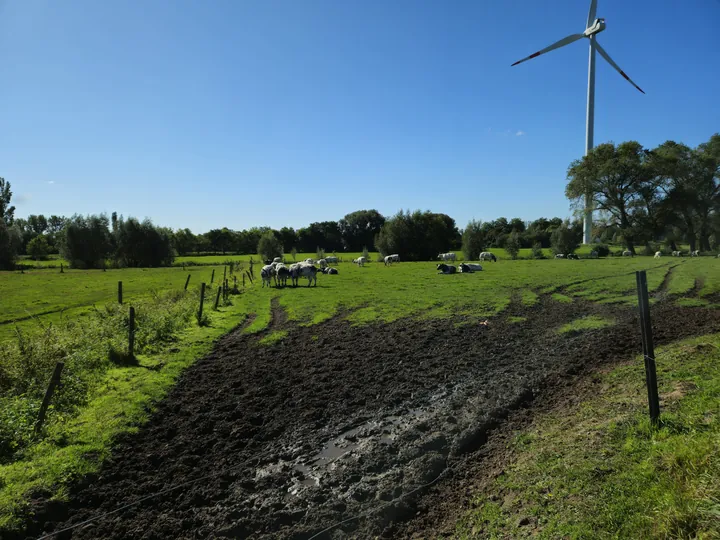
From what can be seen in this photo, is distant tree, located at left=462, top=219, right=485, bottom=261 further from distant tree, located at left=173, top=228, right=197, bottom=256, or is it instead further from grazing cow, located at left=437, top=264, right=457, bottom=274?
distant tree, located at left=173, top=228, right=197, bottom=256

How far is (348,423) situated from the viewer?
326 inches


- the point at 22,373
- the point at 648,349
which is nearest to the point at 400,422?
the point at 648,349

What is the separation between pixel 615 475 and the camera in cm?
507

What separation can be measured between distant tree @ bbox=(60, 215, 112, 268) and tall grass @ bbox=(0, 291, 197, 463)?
67.5 meters

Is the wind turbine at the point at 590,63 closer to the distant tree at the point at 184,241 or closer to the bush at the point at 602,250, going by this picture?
the bush at the point at 602,250

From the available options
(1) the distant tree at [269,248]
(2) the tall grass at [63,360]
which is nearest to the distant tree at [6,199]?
(1) the distant tree at [269,248]

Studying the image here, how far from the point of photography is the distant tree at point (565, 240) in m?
70.2

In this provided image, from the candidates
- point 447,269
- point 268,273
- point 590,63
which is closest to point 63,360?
point 268,273

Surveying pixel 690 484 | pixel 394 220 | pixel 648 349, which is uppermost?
pixel 394 220

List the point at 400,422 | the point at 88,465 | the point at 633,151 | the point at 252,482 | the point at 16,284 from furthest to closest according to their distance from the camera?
the point at 633,151 < the point at 16,284 < the point at 400,422 < the point at 88,465 < the point at 252,482

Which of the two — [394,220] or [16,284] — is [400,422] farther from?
[394,220]

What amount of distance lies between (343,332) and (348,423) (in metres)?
8.09

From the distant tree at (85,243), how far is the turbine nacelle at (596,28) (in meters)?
92.3

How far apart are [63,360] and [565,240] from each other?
7465 centimetres
